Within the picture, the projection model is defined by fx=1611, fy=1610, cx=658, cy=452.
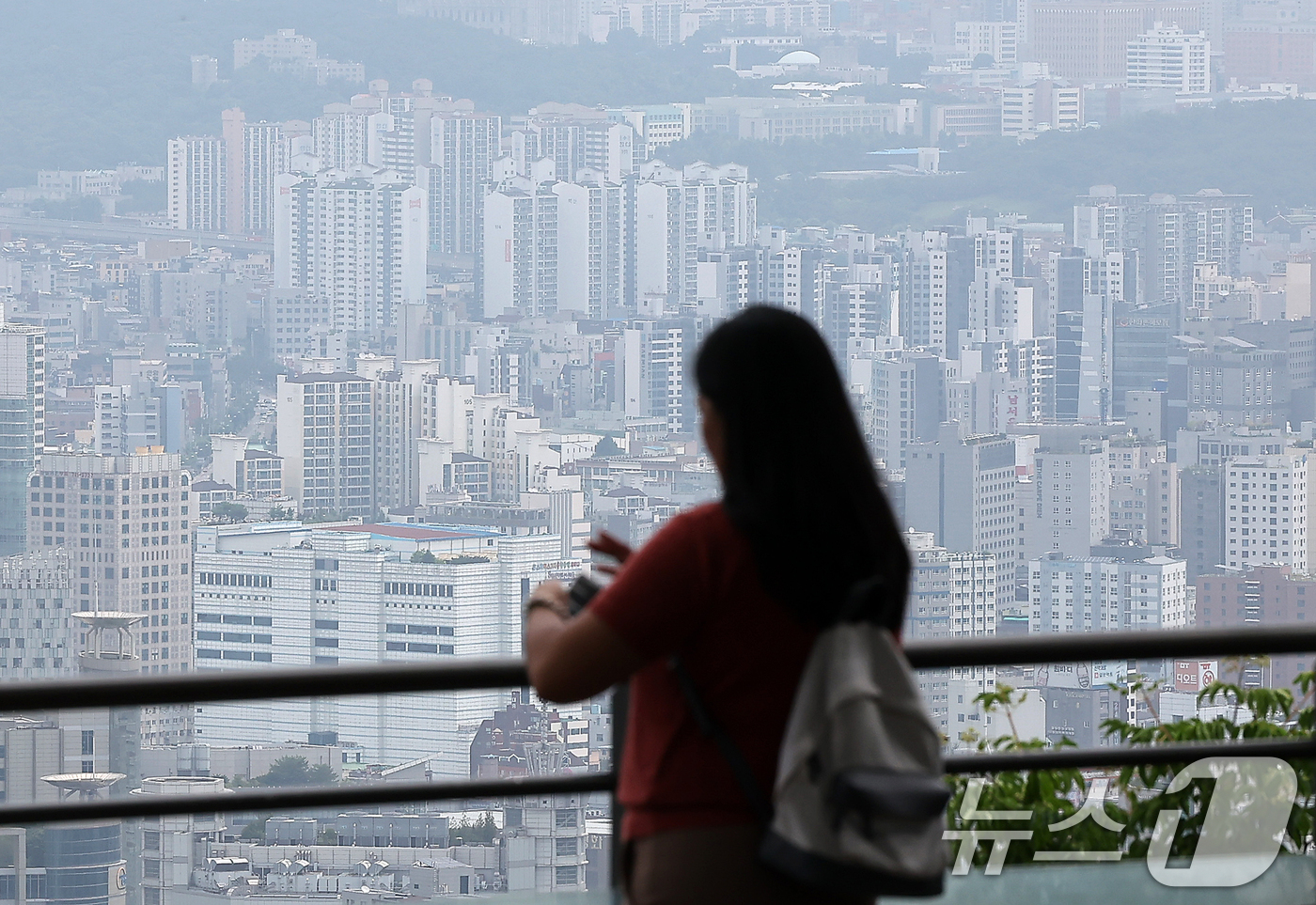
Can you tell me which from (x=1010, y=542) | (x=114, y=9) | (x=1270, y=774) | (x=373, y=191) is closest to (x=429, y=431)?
(x=373, y=191)

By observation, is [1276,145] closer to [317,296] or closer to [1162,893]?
[317,296]

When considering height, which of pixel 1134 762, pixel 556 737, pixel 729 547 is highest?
pixel 729 547

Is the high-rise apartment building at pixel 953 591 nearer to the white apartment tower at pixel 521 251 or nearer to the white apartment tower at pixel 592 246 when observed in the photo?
the white apartment tower at pixel 592 246

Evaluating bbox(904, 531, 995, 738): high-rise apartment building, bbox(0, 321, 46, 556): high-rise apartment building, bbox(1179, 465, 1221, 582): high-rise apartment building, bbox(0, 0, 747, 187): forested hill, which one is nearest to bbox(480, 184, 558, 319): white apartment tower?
bbox(0, 0, 747, 187): forested hill

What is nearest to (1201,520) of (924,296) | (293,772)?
(924,296)

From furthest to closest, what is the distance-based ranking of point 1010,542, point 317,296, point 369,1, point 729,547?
point 369,1, point 317,296, point 1010,542, point 729,547

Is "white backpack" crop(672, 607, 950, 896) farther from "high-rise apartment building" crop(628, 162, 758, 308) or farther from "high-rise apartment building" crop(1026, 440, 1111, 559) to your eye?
"high-rise apartment building" crop(628, 162, 758, 308)

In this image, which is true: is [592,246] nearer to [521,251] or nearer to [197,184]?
[521,251]
